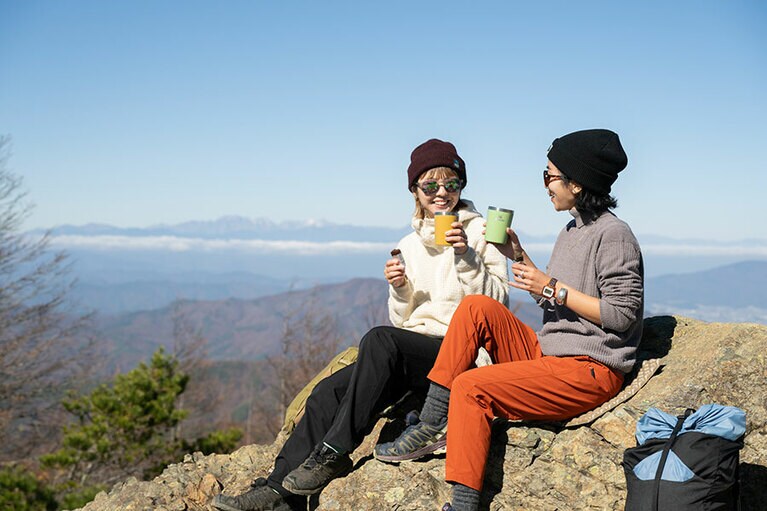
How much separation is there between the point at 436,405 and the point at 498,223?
3.68 ft

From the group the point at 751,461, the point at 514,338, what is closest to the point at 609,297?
the point at 514,338

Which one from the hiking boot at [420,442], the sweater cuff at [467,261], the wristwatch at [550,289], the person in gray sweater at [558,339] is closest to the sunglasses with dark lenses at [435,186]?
the sweater cuff at [467,261]

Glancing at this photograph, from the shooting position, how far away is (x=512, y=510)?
12.0ft

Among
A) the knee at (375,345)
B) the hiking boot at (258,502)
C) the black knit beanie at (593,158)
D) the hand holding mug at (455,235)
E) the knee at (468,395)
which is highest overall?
the black knit beanie at (593,158)

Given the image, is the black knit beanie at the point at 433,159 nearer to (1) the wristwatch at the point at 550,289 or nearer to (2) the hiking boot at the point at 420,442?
(1) the wristwatch at the point at 550,289

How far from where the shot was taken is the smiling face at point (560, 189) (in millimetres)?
3727

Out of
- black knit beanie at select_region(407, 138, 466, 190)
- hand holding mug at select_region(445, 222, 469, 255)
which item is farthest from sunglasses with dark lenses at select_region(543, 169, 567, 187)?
black knit beanie at select_region(407, 138, 466, 190)

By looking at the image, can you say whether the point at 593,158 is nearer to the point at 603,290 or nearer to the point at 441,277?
the point at 603,290

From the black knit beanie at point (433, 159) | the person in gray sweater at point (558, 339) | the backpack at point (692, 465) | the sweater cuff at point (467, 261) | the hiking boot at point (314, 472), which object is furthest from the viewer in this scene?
the black knit beanie at point (433, 159)

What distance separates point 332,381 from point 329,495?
721mm

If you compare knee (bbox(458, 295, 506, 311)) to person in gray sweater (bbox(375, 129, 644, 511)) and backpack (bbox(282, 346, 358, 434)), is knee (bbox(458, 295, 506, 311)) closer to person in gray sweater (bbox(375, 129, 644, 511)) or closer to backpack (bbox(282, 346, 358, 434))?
person in gray sweater (bbox(375, 129, 644, 511))

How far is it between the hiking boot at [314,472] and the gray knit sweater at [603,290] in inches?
56.4

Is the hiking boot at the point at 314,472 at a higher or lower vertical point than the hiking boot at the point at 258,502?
higher

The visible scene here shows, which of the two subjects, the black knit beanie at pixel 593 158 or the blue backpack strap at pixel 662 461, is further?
the black knit beanie at pixel 593 158
